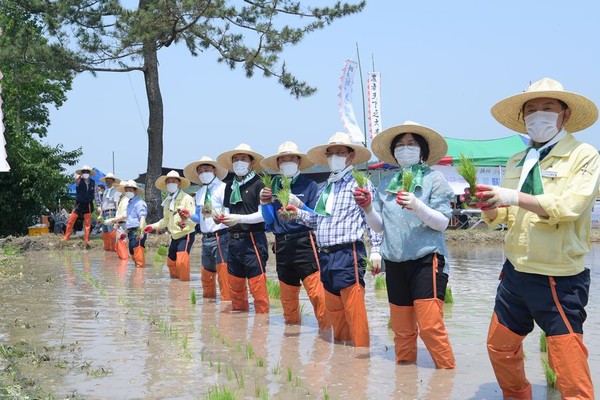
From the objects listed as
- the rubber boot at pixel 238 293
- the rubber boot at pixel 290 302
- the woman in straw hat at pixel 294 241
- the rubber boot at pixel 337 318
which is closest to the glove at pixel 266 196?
the woman in straw hat at pixel 294 241

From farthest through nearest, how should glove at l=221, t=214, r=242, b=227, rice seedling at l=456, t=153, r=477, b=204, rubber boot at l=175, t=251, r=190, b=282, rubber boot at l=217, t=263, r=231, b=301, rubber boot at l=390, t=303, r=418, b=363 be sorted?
rubber boot at l=175, t=251, r=190, b=282 → rubber boot at l=217, t=263, r=231, b=301 → glove at l=221, t=214, r=242, b=227 → rubber boot at l=390, t=303, r=418, b=363 → rice seedling at l=456, t=153, r=477, b=204

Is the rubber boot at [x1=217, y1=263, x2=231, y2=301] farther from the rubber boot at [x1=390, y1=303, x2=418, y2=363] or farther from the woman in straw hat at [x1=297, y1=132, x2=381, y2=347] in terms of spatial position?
the rubber boot at [x1=390, y1=303, x2=418, y2=363]

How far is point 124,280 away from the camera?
13047 mm

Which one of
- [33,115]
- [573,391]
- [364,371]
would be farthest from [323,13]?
[33,115]

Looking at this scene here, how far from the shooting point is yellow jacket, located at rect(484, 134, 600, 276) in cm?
441

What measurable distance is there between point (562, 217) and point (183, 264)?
8682 millimetres

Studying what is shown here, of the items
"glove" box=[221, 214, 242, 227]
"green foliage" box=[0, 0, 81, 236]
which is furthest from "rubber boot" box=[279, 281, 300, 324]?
"green foliage" box=[0, 0, 81, 236]

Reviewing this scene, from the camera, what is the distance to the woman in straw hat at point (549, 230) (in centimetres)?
445

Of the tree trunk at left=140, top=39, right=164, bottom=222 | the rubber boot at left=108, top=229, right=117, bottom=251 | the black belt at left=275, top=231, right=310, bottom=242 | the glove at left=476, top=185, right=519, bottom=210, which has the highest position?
the tree trunk at left=140, top=39, right=164, bottom=222

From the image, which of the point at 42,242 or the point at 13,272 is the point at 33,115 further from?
the point at 13,272

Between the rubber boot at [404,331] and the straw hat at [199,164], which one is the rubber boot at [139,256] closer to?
the straw hat at [199,164]

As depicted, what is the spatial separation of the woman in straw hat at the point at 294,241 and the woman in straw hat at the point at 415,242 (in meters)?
1.60

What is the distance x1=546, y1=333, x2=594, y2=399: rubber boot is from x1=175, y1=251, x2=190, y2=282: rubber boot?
836 centimetres

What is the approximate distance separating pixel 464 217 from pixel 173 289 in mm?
16594
